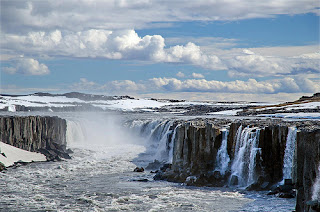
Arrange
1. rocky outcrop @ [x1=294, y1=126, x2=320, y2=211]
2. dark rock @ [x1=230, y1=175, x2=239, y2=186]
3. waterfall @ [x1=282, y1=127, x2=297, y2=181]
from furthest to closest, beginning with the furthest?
dark rock @ [x1=230, y1=175, x2=239, y2=186] → waterfall @ [x1=282, y1=127, x2=297, y2=181] → rocky outcrop @ [x1=294, y1=126, x2=320, y2=211]

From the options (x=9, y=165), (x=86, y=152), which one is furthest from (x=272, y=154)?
(x=86, y=152)

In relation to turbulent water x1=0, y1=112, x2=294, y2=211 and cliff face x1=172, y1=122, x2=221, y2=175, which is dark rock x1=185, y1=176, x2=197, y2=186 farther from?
cliff face x1=172, y1=122, x2=221, y2=175

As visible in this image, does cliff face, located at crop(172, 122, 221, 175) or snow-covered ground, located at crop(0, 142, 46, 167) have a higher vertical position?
cliff face, located at crop(172, 122, 221, 175)

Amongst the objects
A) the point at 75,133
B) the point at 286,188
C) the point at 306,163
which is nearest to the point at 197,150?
the point at 286,188

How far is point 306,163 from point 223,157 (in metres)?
17.8

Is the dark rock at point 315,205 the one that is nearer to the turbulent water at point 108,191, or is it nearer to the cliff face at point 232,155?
the turbulent water at point 108,191

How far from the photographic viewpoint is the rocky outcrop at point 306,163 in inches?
928

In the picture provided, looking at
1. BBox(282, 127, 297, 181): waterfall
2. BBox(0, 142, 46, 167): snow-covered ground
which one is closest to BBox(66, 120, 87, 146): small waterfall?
BBox(0, 142, 46, 167): snow-covered ground

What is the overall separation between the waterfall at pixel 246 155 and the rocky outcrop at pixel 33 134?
26.8 m

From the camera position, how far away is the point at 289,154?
35531mm

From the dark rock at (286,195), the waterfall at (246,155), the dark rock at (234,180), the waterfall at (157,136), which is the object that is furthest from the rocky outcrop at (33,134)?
the dark rock at (286,195)

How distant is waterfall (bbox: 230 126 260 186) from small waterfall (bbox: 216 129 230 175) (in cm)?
90

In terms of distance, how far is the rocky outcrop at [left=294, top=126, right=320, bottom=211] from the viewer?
23562 mm

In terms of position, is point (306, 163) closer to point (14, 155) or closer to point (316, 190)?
point (316, 190)
